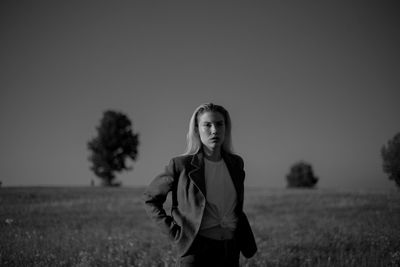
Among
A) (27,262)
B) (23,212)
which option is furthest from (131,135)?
(27,262)

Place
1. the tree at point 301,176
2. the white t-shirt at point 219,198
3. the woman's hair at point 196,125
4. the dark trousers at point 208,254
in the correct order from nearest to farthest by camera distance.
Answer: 1. the dark trousers at point 208,254
2. the white t-shirt at point 219,198
3. the woman's hair at point 196,125
4. the tree at point 301,176

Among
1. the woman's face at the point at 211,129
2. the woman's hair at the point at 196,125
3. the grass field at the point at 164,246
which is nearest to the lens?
the woman's face at the point at 211,129

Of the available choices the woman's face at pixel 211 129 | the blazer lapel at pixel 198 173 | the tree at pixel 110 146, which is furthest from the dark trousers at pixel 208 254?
the tree at pixel 110 146

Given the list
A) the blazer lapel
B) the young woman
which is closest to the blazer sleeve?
the young woman

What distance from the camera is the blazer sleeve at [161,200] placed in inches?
129

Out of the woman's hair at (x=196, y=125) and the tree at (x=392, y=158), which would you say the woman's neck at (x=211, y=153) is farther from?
the tree at (x=392, y=158)

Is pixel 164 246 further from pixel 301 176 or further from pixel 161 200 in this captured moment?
pixel 301 176

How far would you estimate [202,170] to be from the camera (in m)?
3.51

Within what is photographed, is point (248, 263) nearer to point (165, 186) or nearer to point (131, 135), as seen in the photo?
point (165, 186)

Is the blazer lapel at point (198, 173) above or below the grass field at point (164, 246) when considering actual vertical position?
above

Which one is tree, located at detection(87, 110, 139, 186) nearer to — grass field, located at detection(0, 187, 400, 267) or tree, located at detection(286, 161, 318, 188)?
grass field, located at detection(0, 187, 400, 267)

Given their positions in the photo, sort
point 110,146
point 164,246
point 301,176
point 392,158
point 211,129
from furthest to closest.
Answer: point 301,176 < point 110,146 < point 392,158 < point 164,246 < point 211,129

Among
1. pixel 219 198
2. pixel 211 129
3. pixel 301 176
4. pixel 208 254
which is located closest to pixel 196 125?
pixel 211 129

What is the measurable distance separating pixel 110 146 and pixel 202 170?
49.5 metres
